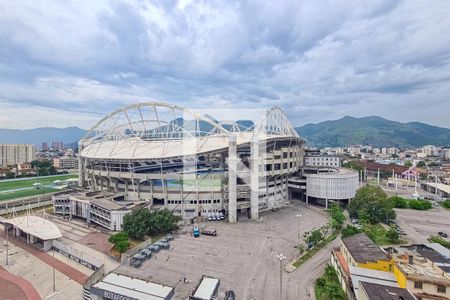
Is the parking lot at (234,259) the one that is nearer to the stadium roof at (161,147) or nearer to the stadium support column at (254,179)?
the stadium support column at (254,179)

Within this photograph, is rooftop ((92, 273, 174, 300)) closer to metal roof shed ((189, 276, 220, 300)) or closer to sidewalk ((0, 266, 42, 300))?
metal roof shed ((189, 276, 220, 300))

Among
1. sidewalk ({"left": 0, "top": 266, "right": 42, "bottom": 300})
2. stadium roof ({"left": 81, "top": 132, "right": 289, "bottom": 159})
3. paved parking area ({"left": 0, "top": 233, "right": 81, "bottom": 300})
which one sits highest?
stadium roof ({"left": 81, "top": 132, "right": 289, "bottom": 159})

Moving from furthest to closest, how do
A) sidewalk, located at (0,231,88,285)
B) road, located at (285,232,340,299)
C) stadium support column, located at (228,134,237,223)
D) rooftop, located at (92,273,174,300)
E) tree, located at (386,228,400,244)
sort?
stadium support column, located at (228,134,237,223)
tree, located at (386,228,400,244)
sidewalk, located at (0,231,88,285)
road, located at (285,232,340,299)
rooftop, located at (92,273,174,300)

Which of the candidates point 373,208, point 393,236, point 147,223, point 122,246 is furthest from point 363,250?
point 147,223

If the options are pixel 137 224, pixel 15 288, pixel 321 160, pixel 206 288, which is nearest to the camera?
pixel 206 288

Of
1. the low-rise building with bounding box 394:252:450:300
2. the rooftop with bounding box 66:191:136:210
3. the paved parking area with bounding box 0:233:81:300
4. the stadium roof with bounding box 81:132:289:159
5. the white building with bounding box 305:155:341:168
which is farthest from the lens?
the white building with bounding box 305:155:341:168

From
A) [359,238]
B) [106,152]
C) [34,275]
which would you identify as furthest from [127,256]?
[106,152]

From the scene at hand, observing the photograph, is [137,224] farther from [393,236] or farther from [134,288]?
[393,236]

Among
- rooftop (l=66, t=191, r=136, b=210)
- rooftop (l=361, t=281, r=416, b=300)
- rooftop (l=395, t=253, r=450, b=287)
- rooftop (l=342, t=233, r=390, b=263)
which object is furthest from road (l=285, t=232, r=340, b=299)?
rooftop (l=66, t=191, r=136, b=210)
